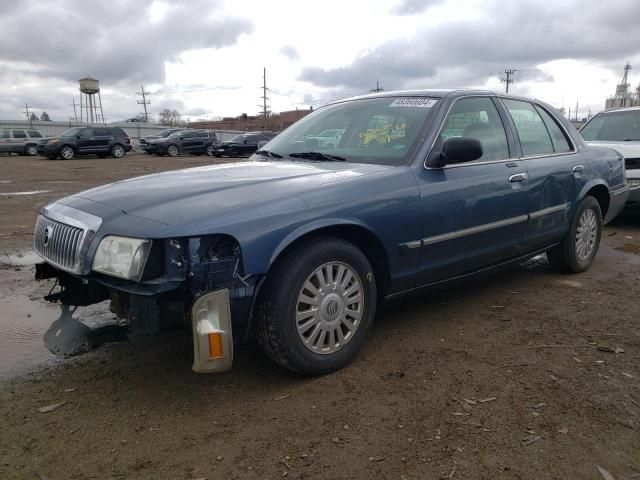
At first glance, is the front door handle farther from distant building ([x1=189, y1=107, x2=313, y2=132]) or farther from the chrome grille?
distant building ([x1=189, y1=107, x2=313, y2=132])

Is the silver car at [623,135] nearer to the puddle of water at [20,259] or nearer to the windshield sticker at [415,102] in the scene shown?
the windshield sticker at [415,102]

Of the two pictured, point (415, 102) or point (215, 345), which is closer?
point (215, 345)

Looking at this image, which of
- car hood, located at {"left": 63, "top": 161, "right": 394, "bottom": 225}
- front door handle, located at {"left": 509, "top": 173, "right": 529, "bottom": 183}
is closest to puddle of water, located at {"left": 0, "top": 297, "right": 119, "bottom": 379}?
car hood, located at {"left": 63, "top": 161, "right": 394, "bottom": 225}

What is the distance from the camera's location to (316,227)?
9.38ft

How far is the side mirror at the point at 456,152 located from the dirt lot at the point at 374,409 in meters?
1.15

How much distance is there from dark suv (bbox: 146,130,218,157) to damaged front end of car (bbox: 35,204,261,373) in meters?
27.5

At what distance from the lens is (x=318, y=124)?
4.29 metres

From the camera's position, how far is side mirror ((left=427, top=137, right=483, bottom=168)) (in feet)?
11.2

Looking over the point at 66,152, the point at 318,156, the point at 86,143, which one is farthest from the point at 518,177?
the point at 86,143

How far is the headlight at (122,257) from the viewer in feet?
8.36

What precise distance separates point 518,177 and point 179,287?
107 inches

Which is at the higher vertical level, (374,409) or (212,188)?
(212,188)

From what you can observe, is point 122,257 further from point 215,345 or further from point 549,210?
point 549,210

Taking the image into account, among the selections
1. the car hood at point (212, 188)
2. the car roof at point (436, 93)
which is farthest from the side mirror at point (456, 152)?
the car roof at point (436, 93)
